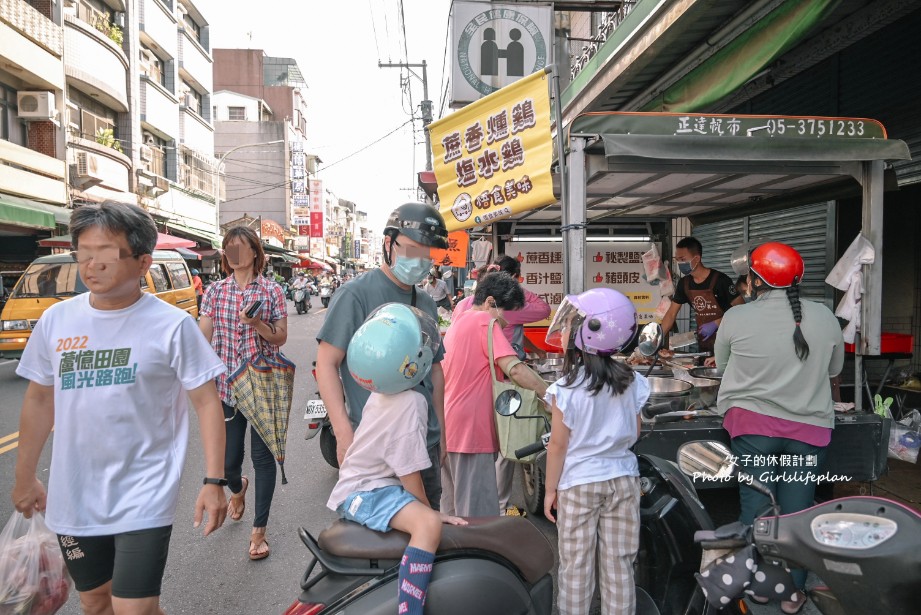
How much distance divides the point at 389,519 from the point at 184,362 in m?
0.97

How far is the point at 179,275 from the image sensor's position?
45.1 ft

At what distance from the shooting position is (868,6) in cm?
562

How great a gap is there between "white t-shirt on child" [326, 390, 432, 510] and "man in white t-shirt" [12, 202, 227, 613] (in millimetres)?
565

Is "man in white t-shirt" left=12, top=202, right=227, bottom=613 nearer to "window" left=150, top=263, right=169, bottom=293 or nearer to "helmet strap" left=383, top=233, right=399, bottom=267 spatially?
"helmet strap" left=383, top=233, right=399, bottom=267

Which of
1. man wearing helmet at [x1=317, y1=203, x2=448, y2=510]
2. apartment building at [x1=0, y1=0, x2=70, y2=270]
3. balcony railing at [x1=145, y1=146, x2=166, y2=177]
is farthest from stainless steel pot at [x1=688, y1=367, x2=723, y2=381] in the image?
balcony railing at [x1=145, y1=146, x2=166, y2=177]

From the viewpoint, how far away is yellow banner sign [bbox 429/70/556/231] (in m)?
3.95

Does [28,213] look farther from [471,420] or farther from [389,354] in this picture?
[389,354]

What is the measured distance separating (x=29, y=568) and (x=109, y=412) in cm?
86

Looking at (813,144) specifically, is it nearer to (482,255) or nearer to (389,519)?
(389,519)

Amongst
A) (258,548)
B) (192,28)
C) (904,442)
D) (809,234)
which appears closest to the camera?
(258,548)

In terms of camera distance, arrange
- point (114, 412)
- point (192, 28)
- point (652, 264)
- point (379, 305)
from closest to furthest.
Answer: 1. point (114, 412)
2. point (379, 305)
3. point (652, 264)
4. point (192, 28)

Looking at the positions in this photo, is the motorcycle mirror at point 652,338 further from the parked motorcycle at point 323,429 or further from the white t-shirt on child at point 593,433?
the parked motorcycle at point 323,429

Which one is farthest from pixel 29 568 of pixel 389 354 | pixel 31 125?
pixel 31 125

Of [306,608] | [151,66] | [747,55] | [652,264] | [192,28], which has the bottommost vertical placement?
[306,608]
